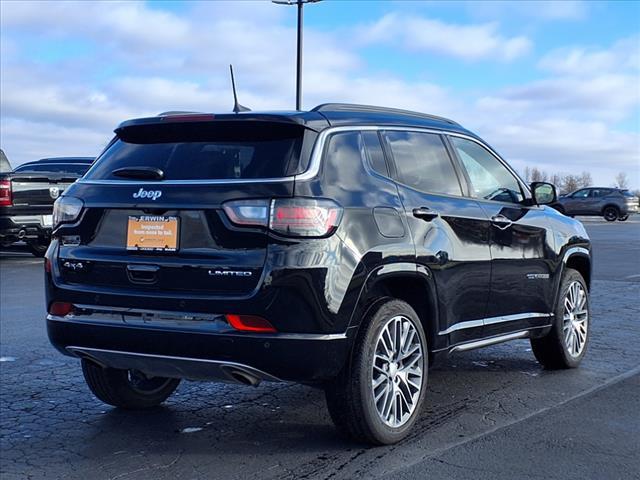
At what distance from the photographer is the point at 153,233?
14.1 ft

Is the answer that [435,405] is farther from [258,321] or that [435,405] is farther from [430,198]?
[258,321]

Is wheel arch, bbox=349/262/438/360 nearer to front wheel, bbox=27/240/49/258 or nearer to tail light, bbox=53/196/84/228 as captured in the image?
tail light, bbox=53/196/84/228

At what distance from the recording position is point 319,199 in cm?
416

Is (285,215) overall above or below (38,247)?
above

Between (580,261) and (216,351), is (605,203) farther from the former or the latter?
(216,351)

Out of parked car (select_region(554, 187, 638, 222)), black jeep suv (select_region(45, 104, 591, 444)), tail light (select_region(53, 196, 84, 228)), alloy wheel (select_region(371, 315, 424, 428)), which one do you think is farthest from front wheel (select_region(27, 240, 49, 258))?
parked car (select_region(554, 187, 638, 222))

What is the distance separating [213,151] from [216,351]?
111cm

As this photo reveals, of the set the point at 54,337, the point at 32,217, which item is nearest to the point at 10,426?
the point at 54,337

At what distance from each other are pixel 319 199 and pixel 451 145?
5.83 feet

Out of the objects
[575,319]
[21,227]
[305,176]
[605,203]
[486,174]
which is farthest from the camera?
[605,203]

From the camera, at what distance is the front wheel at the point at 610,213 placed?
4008 cm

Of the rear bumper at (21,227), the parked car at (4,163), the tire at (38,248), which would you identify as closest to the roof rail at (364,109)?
the rear bumper at (21,227)

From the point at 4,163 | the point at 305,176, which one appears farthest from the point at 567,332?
the point at 4,163

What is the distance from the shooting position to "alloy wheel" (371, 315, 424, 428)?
4516mm
